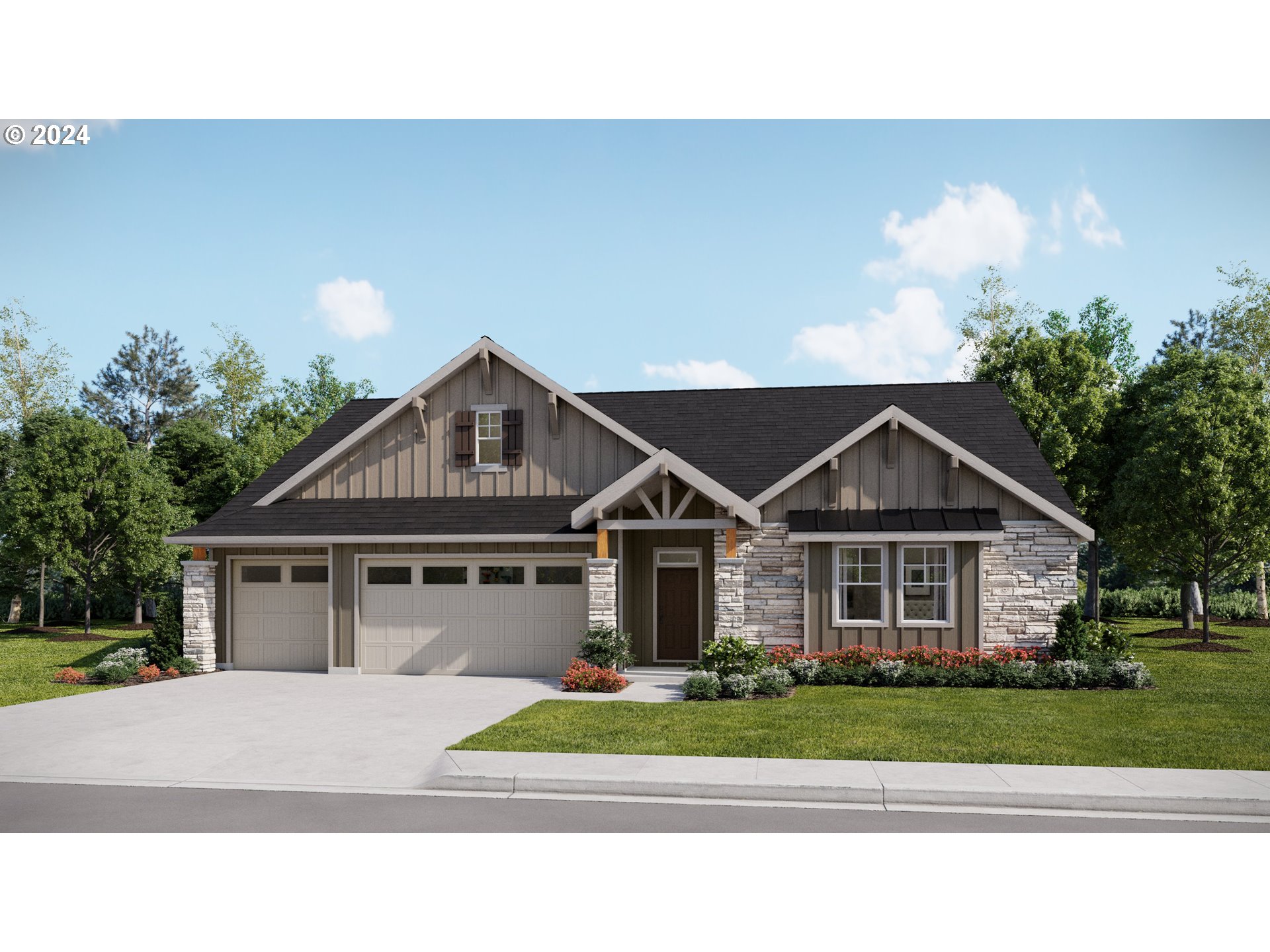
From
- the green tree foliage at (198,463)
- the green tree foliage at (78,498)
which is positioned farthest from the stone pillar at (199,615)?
the green tree foliage at (198,463)

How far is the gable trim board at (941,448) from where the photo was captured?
1873cm

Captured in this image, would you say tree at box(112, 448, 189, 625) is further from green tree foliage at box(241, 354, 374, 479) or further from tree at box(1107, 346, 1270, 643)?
tree at box(1107, 346, 1270, 643)

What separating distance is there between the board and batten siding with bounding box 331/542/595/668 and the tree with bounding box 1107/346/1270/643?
1861 centimetres

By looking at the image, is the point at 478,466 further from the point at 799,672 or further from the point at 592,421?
the point at 799,672

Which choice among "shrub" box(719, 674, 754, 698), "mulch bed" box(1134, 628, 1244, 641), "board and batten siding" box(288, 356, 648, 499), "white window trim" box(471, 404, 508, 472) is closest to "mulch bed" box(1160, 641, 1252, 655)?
"mulch bed" box(1134, 628, 1244, 641)

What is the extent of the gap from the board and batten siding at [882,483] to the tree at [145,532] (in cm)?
2223

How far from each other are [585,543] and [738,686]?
487cm

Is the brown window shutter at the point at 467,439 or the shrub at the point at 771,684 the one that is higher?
the brown window shutter at the point at 467,439

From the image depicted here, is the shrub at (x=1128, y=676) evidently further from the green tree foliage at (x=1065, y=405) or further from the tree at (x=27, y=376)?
the tree at (x=27, y=376)

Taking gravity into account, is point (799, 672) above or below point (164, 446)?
below

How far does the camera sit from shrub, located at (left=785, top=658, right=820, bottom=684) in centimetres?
1773

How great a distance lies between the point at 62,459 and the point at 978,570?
28.4 meters
